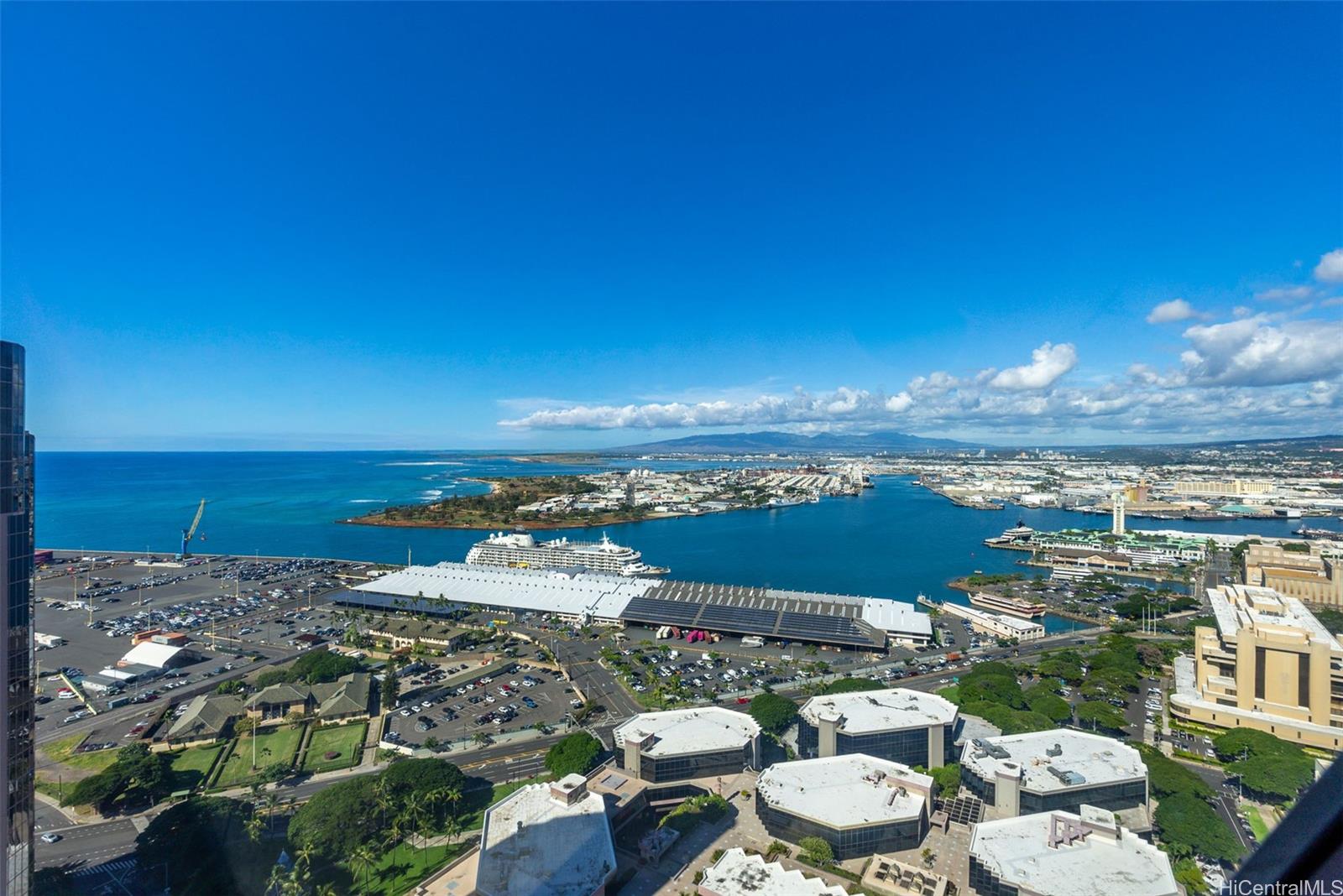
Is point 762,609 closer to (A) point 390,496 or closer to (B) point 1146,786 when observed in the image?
(B) point 1146,786

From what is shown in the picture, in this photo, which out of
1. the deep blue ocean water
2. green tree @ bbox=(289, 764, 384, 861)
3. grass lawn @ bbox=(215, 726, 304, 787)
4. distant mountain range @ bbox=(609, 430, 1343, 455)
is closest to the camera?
green tree @ bbox=(289, 764, 384, 861)

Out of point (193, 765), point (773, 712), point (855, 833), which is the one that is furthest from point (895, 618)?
point (193, 765)

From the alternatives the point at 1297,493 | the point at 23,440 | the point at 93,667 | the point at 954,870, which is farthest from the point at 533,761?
the point at 1297,493

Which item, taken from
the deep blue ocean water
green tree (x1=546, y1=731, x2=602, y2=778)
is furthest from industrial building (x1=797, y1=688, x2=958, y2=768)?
the deep blue ocean water

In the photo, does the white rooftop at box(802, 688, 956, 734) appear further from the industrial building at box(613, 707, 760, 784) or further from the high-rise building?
the high-rise building

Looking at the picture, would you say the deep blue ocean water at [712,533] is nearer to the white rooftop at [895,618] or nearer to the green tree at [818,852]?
→ the white rooftop at [895,618]

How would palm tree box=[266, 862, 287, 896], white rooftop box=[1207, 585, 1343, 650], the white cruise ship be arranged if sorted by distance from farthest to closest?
the white cruise ship, white rooftop box=[1207, 585, 1343, 650], palm tree box=[266, 862, 287, 896]
